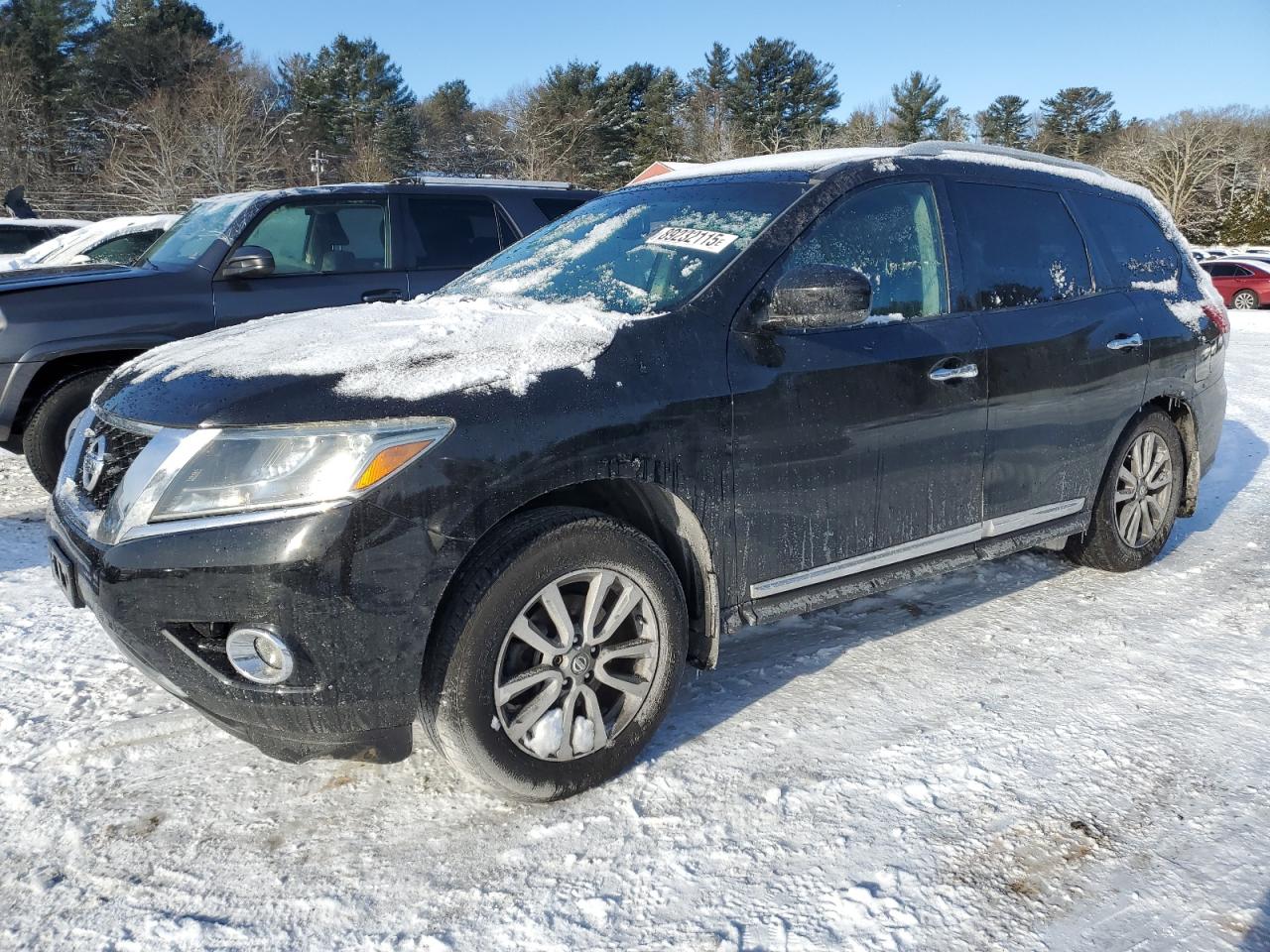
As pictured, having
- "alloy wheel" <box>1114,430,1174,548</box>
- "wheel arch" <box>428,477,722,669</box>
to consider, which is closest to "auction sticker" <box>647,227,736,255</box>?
"wheel arch" <box>428,477,722,669</box>

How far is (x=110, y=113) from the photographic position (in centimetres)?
3853

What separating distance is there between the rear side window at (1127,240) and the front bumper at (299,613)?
3.37 m

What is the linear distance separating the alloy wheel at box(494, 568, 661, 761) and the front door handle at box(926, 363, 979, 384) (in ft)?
4.54

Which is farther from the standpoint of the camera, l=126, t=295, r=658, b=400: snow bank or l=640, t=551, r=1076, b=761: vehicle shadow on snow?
l=640, t=551, r=1076, b=761: vehicle shadow on snow

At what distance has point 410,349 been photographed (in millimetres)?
2549

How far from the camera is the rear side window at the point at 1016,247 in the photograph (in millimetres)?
3688

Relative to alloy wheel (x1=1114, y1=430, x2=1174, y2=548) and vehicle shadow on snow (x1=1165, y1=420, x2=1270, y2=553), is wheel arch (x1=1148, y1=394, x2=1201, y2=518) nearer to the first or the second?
alloy wheel (x1=1114, y1=430, x2=1174, y2=548)

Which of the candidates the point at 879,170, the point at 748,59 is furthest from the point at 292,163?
the point at 879,170

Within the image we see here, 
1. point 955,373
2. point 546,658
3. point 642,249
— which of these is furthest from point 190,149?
point 546,658

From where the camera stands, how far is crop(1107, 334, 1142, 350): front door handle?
4.10 metres

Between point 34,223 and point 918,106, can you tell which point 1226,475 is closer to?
point 34,223

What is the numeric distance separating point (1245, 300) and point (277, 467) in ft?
93.2

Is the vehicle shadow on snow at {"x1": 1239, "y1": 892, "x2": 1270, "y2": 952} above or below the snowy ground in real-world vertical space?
below

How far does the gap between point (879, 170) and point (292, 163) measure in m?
38.6
